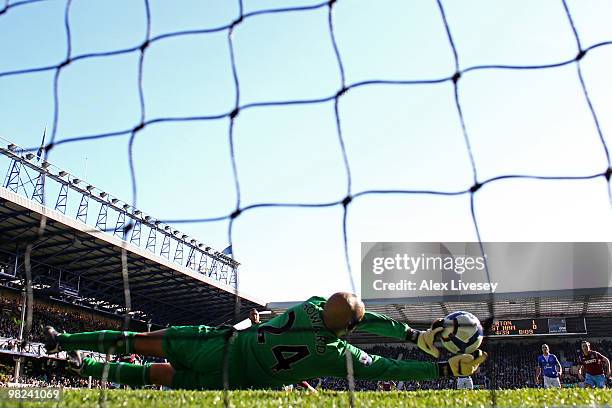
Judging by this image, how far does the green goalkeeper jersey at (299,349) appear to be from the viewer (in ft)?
14.1

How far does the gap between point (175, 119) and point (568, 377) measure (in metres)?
27.6

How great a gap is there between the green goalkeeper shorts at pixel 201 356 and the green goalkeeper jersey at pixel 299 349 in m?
0.07

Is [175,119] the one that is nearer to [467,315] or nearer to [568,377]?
[467,315]

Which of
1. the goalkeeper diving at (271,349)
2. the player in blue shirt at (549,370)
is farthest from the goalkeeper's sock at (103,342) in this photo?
the player in blue shirt at (549,370)

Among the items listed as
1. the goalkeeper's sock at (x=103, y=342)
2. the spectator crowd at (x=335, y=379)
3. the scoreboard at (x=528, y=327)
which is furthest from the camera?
the scoreboard at (x=528, y=327)

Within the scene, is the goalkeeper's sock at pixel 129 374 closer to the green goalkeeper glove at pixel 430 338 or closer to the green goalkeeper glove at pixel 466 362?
the green goalkeeper glove at pixel 430 338

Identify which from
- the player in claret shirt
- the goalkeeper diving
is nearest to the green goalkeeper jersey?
the goalkeeper diving

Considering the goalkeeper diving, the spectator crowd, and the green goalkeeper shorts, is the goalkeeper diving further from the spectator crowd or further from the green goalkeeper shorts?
the spectator crowd

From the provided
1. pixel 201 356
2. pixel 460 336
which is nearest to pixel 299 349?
pixel 201 356

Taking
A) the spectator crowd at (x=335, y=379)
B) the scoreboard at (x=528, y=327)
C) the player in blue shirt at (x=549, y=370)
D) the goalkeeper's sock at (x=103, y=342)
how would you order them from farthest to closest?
the scoreboard at (x=528, y=327), the spectator crowd at (x=335, y=379), the player in blue shirt at (x=549, y=370), the goalkeeper's sock at (x=103, y=342)

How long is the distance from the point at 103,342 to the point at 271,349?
121 cm

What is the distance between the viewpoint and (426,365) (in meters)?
4.59

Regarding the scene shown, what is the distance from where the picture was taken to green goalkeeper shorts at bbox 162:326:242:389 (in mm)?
4352

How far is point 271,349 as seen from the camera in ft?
14.3
